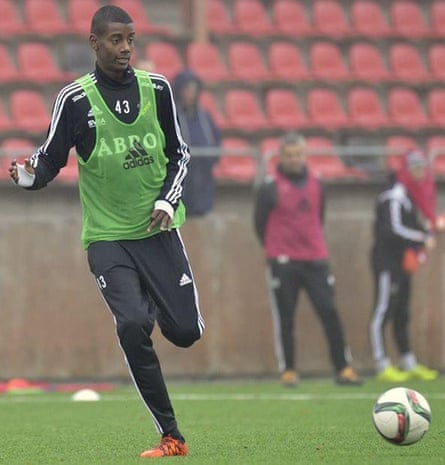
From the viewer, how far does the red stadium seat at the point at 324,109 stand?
63.5ft

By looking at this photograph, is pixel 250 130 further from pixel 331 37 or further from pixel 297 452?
pixel 297 452

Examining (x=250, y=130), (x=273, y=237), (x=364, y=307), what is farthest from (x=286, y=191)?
(x=250, y=130)

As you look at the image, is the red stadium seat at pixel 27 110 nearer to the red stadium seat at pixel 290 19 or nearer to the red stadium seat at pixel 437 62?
the red stadium seat at pixel 290 19

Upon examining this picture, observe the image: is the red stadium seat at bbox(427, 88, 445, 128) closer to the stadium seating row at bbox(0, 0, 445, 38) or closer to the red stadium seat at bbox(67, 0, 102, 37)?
the stadium seating row at bbox(0, 0, 445, 38)

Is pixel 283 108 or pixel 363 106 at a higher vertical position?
pixel 283 108

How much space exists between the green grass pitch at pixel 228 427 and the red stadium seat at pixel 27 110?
4.64 m

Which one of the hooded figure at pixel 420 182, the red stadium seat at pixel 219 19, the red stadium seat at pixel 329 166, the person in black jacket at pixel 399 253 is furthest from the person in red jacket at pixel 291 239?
the red stadium seat at pixel 219 19

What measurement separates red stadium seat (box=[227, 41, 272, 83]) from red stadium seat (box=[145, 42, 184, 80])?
0.80 meters

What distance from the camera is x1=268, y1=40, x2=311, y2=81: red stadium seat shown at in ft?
65.9

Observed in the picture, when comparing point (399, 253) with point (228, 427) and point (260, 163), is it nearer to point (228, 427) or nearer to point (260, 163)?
point (260, 163)

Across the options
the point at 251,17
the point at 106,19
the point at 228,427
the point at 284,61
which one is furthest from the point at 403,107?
the point at 106,19

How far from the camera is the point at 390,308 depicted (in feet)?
50.7

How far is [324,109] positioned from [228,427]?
10.4 metres

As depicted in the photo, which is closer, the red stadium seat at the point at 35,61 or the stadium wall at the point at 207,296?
the stadium wall at the point at 207,296
